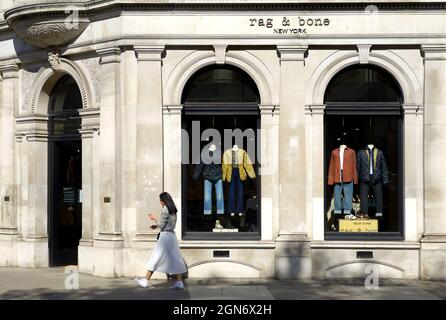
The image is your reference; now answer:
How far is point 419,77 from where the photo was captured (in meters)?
19.3

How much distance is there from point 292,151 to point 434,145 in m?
3.10

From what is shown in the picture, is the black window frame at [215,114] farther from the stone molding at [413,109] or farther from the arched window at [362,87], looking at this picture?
the stone molding at [413,109]

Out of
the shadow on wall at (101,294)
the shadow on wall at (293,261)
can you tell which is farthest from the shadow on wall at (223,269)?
the shadow on wall at (101,294)

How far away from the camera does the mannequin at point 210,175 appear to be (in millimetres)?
19984

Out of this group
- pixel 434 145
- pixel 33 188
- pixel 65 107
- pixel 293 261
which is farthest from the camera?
pixel 33 188

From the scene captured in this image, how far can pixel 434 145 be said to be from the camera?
19141 mm

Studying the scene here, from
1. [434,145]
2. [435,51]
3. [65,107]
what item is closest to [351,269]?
[434,145]

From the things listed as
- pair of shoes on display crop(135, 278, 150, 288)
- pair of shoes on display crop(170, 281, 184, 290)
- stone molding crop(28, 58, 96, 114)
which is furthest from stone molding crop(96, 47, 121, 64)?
pair of shoes on display crop(170, 281, 184, 290)

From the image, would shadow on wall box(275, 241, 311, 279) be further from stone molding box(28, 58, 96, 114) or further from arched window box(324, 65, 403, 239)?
stone molding box(28, 58, 96, 114)

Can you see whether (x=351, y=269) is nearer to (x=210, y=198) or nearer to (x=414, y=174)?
(x=414, y=174)

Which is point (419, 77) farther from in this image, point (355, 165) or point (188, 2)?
point (188, 2)

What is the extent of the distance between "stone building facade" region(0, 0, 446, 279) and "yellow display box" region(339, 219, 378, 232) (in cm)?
14

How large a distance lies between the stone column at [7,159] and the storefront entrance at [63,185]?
1.03 metres

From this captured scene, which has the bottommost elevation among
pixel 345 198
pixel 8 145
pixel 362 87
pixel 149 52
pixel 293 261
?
pixel 293 261
